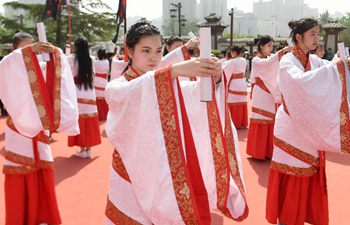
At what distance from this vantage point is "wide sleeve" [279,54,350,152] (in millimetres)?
2477

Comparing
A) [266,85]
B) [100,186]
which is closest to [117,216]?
[100,186]

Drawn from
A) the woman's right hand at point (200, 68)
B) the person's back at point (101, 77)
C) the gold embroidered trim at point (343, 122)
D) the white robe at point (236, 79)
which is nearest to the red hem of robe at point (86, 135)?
the person's back at point (101, 77)

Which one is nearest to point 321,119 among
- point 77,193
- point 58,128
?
point 58,128

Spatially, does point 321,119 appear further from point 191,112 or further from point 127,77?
point 127,77

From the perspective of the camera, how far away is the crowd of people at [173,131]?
1.58m

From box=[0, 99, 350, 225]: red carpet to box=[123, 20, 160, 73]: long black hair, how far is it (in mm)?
1971

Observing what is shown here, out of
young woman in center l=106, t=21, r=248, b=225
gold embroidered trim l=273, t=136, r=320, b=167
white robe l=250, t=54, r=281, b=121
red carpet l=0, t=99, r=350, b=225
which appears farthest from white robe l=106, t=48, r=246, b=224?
white robe l=250, t=54, r=281, b=121

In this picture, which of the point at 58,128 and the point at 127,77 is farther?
the point at 58,128

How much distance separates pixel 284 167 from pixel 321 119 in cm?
60

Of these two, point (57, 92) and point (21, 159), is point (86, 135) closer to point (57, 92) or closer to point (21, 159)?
point (21, 159)

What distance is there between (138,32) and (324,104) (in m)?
1.44

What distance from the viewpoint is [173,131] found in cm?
158

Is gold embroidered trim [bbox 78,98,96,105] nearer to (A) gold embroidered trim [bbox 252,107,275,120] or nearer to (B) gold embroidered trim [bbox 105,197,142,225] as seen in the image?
(A) gold embroidered trim [bbox 252,107,275,120]

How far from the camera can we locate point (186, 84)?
1962 mm
